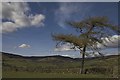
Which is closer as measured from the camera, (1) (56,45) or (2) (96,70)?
(2) (96,70)

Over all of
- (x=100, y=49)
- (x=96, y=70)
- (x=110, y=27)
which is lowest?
(x=96, y=70)

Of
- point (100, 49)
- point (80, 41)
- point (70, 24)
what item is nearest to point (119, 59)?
point (100, 49)

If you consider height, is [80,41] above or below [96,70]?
above

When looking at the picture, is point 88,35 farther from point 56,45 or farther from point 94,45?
point 56,45

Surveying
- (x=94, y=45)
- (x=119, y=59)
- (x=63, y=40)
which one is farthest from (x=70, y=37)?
(x=119, y=59)

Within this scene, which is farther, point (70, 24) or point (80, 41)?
point (70, 24)

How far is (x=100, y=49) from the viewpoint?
3794cm

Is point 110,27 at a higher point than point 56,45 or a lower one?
higher

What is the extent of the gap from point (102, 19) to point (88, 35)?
3.02 meters

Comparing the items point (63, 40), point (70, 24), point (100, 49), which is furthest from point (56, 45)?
point (100, 49)

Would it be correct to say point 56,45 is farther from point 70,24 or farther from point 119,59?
point 119,59

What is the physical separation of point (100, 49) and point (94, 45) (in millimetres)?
994

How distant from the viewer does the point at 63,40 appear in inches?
1567

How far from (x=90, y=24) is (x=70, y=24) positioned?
325 cm
